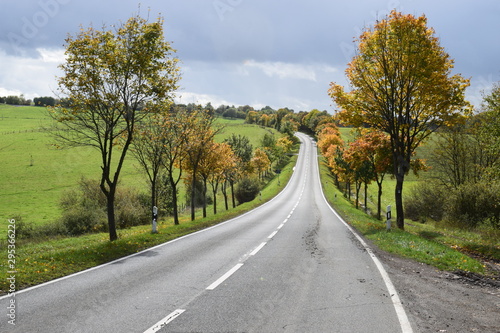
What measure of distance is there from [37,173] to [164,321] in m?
65.5

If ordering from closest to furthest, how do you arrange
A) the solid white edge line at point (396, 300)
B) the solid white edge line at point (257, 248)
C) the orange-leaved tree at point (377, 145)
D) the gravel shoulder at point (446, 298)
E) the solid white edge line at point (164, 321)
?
the solid white edge line at point (164, 321), the solid white edge line at point (396, 300), the gravel shoulder at point (446, 298), the solid white edge line at point (257, 248), the orange-leaved tree at point (377, 145)

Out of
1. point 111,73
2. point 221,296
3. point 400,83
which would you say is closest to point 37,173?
point 111,73

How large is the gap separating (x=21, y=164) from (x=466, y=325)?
7412cm

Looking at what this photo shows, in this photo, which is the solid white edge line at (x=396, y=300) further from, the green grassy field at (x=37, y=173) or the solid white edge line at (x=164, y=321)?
the green grassy field at (x=37, y=173)

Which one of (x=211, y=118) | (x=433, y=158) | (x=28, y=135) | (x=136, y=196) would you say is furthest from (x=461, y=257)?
(x=28, y=135)

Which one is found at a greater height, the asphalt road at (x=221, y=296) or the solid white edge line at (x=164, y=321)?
the solid white edge line at (x=164, y=321)

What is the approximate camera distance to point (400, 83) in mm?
16406

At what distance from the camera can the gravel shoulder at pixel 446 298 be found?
478cm

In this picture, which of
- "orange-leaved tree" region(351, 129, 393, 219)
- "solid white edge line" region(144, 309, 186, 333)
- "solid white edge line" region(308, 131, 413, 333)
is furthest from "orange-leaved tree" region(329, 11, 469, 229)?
"solid white edge line" region(144, 309, 186, 333)

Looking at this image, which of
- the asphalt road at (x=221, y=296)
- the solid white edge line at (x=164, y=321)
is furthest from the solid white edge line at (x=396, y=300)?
the solid white edge line at (x=164, y=321)

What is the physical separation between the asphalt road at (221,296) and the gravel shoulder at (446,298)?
A: 302mm

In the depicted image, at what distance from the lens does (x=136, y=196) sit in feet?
123

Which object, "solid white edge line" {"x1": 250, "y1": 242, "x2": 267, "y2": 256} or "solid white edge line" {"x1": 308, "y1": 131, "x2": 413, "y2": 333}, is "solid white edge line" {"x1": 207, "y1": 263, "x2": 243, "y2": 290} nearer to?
"solid white edge line" {"x1": 250, "y1": 242, "x2": 267, "y2": 256}

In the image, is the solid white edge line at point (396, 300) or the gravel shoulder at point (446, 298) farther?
the gravel shoulder at point (446, 298)
